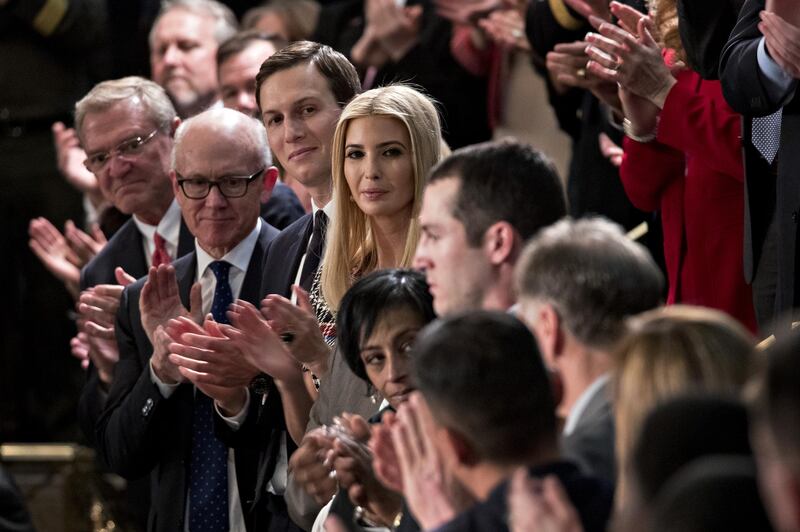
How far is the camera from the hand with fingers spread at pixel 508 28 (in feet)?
18.9

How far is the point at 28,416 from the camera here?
730cm

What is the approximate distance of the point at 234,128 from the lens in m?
4.67

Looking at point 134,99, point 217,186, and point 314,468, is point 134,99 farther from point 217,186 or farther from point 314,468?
point 314,468

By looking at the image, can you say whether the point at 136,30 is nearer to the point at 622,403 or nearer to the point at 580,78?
the point at 580,78

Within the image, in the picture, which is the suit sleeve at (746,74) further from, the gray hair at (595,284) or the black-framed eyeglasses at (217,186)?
the black-framed eyeglasses at (217,186)

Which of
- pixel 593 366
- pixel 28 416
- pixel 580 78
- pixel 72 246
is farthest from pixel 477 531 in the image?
pixel 28 416

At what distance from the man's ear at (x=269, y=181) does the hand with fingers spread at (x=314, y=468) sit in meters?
1.55

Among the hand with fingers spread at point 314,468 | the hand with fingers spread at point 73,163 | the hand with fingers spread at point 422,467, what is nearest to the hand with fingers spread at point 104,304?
the hand with fingers spread at point 314,468

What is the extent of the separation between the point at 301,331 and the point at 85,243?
7.86ft

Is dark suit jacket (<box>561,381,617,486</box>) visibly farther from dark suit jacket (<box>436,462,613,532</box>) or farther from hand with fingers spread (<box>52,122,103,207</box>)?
hand with fingers spread (<box>52,122,103,207</box>)

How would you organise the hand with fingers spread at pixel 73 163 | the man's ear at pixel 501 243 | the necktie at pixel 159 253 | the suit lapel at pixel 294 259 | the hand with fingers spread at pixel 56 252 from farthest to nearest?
1. the hand with fingers spread at pixel 73 163
2. the hand with fingers spread at pixel 56 252
3. the necktie at pixel 159 253
4. the suit lapel at pixel 294 259
5. the man's ear at pixel 501 243

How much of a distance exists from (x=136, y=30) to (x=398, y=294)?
4.68 m

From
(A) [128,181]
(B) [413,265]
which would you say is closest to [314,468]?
(B) [413,265]

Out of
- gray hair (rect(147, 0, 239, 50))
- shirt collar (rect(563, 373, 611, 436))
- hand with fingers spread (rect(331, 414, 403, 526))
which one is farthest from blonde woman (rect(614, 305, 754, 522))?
gray hair (rect(147, 0, 239, 50))
